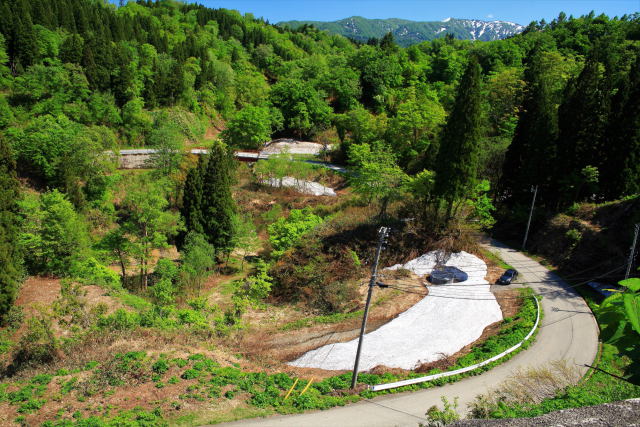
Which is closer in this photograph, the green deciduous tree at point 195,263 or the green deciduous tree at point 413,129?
the green deciduous tree at point 195,263

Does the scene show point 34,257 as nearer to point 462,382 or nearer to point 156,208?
point 156,208

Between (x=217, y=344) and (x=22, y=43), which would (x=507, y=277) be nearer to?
(x=217, y=344)

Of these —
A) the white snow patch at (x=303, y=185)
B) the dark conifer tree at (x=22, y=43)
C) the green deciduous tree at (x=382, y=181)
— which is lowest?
the white snow patch at (x=303, y=185)

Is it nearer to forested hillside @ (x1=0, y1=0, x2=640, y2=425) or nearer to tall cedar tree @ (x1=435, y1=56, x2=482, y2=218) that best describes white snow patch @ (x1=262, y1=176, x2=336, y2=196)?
forested hillside @ (x1=0, y1=0, x2=640, y2=425)

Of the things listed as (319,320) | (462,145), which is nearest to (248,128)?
(462,145)

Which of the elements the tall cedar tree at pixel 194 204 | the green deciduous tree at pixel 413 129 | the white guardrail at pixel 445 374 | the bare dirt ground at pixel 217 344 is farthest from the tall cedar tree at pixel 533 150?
the tall cedar tree at pixel 194 204

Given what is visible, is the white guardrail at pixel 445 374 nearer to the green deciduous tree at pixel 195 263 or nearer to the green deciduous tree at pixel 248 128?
the green deciduous tree at pixel 195 263
